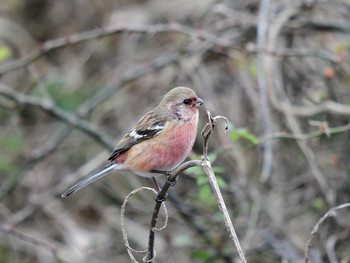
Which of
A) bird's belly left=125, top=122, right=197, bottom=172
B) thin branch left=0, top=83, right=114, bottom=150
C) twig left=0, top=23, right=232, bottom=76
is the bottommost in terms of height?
bird's belly left=125, top=122, right=197, bottom=172

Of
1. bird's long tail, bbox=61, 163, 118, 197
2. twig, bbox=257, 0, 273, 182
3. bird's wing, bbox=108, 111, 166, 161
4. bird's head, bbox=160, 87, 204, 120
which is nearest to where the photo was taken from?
bird's long tail, bbox=61, 163, 118, 197

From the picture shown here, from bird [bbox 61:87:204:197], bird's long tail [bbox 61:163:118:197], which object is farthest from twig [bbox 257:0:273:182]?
bird's long tail [bbox 61:163:118:197]

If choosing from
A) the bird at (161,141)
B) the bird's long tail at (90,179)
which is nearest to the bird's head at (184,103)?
the bird at (161,141)

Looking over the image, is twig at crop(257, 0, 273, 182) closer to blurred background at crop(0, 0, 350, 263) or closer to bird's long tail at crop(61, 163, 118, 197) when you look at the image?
blurred background at crop(0, 0, 350, 263)

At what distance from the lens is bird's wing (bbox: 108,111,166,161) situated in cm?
474

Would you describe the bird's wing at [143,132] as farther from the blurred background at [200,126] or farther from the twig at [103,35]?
the twig at [103,35]

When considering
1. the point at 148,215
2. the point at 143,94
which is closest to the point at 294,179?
the point at 148,215

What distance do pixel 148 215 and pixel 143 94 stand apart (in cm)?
190

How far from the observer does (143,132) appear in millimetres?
4848

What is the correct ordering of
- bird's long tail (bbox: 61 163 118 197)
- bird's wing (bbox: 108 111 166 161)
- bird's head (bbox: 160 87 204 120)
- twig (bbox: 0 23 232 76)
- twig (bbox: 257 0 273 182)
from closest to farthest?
bird's long tail (bbox: 61 163 118 197) < bird's head (bbox: 160 87 204 120) < bird's wing (bbox: 108 111 166 161) < twig (bbox: 257 0 273 182) < twig (bbox: 0 23 232 76)

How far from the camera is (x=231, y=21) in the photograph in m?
7.37

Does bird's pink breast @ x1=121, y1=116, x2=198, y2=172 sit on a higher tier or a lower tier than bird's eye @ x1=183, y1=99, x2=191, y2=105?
lower

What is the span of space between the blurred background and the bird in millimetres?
468

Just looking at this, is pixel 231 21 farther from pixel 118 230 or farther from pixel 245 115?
pixel 118 230
